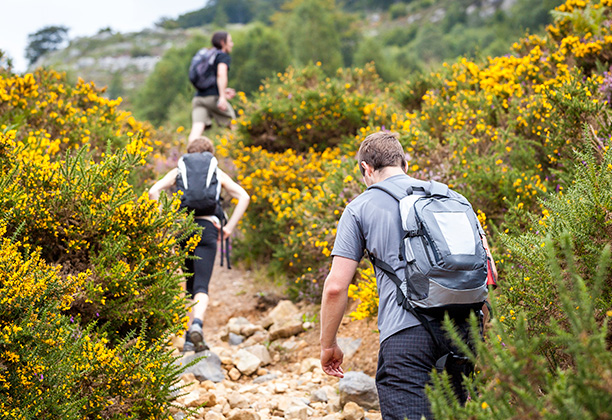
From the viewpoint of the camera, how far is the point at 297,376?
14.9ft

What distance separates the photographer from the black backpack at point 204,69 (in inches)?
298

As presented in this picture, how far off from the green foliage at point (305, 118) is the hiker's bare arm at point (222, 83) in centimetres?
39

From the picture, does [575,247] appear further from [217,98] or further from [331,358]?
[217,98]

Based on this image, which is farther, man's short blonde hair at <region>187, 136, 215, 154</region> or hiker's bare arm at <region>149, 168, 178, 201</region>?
man's short blonde hair at <region>187, 136, 215, 154</region>

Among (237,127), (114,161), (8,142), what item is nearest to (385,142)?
(114,161)

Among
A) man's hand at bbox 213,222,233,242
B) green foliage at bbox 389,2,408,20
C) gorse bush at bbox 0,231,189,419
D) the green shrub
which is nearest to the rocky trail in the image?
gorse bush at bbox 0,231,189,419

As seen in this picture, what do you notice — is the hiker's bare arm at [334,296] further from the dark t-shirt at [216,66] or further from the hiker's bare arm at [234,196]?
the dark t-shirt at [216,66]

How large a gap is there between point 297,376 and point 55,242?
2.34m

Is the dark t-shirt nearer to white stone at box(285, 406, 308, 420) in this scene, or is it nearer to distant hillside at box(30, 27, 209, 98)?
white stone at box(285, 406, 308, 420)

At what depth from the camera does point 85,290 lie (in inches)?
115

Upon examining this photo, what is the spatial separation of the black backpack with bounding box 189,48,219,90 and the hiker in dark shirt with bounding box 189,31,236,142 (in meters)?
0.06

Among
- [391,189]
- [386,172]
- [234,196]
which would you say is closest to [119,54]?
[234,196]

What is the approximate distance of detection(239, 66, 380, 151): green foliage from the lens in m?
7.63

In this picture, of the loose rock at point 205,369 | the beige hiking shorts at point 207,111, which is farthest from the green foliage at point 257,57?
the loose rock at point 205,369
